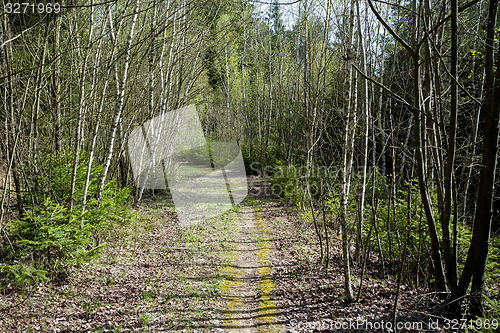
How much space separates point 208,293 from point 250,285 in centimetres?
73

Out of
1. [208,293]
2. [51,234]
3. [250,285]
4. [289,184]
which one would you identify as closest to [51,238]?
[51,234]

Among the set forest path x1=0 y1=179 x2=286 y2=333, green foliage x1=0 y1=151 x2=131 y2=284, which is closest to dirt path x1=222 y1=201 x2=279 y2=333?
forest path x1=0 y1=179 x2=286 y2=333

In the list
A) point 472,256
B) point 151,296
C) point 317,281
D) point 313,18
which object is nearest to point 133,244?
point 151,296

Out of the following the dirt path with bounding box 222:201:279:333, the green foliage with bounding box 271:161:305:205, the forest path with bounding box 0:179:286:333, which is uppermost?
the green foliage with bounding box 271:161:305:205

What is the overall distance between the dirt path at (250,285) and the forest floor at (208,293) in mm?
15

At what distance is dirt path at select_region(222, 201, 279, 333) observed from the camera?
158 inches

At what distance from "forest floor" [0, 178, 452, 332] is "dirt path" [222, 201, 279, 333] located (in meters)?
0.01

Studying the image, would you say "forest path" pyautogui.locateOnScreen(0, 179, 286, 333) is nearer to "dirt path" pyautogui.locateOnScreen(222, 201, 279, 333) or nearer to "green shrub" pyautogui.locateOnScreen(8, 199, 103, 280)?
"dirt path" pyautogui.locateOnScreen(222, 201, 279, 333)

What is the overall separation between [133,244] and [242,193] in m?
6.83

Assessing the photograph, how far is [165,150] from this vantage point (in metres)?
11.2

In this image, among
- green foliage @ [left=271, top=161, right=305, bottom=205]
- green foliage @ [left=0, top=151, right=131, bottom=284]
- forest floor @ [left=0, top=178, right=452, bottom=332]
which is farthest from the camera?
green foliage @ [left=271, top=161, right=305, bottom=205]

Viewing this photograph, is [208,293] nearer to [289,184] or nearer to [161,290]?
[161,290]

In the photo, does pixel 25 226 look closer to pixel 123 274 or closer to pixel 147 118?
pixel 123 274

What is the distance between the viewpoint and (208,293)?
474cm
